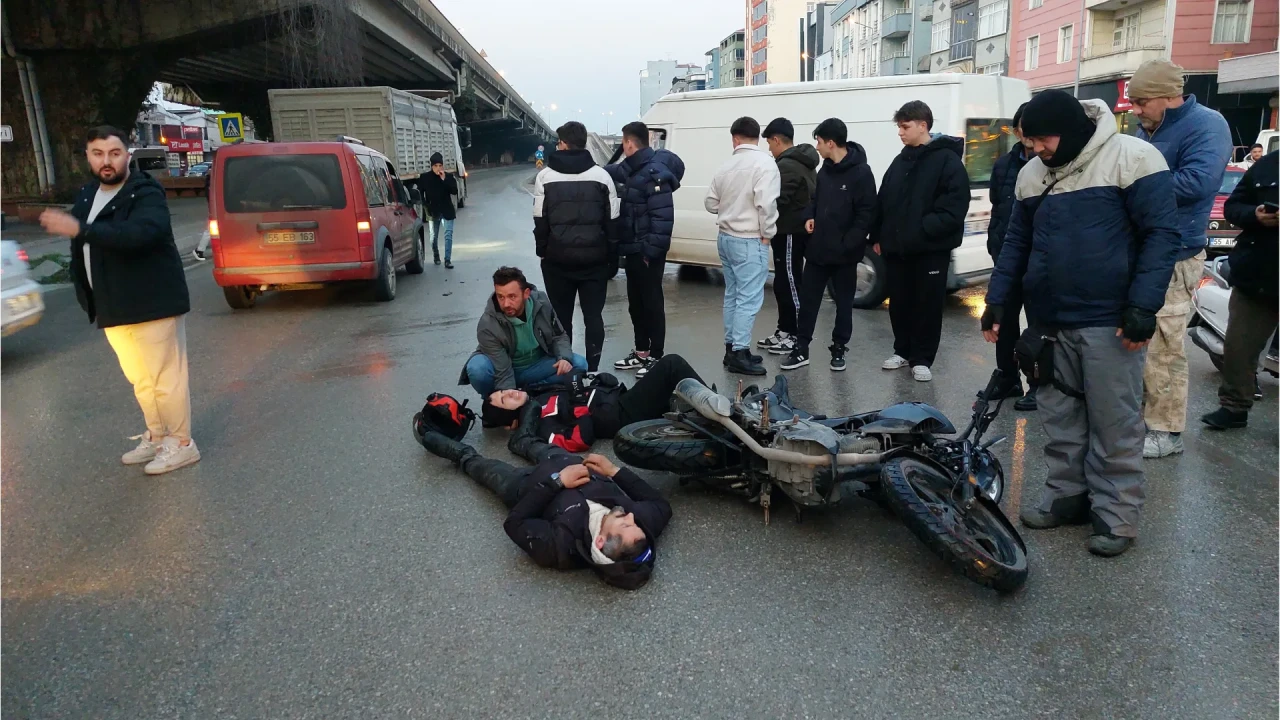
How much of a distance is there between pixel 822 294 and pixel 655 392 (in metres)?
2.50

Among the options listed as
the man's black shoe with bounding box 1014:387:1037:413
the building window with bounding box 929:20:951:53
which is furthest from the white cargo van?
the building window with bounding box 929:20:951:53

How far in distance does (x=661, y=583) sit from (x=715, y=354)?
421 centimetres

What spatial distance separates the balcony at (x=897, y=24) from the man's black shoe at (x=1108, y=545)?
5613 cm

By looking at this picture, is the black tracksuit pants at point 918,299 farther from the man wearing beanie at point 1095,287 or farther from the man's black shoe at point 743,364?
the man wearing beanie at point 1095,287

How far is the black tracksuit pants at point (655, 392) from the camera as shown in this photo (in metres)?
4.98

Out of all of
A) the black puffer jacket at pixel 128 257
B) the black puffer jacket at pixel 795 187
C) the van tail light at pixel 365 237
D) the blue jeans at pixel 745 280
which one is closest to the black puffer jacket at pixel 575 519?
the black puffer jacket at pixel 128 257

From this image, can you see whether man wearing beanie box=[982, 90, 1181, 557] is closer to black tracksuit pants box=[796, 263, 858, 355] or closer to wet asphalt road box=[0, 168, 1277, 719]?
wet asphalt road box=[0, 168, 1277, 719]

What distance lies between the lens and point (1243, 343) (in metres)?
5.13

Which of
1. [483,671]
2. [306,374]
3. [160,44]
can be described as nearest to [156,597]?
[483,671]

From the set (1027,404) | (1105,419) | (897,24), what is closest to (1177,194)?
(1105,419)

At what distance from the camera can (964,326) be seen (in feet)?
28.5

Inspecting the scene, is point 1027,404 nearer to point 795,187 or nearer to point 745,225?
point 745,225

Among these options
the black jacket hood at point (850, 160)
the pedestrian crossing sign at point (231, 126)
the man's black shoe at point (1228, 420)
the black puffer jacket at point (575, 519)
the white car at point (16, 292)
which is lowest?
the man's black shoe at point (1228, 420)

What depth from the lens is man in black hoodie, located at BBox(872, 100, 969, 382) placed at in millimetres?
6152
